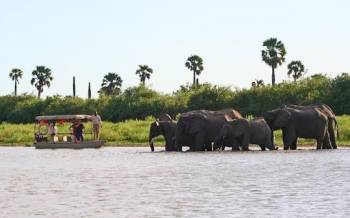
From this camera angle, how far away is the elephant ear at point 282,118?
161 ft

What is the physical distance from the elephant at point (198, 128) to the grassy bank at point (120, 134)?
8.59 metres

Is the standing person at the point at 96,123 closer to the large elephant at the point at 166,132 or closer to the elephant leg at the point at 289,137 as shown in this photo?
the large elephant at the point at 166,132

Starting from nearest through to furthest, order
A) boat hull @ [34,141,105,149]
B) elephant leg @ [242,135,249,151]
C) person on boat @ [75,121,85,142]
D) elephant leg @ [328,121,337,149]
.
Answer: elephant leg @ [242,135,249,151] → elephant leg @ [328,121,337,149] → boat hull @ [34,141,105,149] → person on boat @ [75,121,85,142]

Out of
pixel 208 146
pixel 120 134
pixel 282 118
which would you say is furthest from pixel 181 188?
pixel 120 134

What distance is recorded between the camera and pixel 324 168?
32500 millimetres

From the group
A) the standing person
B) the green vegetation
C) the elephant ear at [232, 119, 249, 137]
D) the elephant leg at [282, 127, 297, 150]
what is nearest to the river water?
the elephant ear at [232, 119, 249, 137]

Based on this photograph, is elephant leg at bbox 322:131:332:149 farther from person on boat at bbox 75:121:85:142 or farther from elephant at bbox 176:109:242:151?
person on boat at bbox 75:121:85:142

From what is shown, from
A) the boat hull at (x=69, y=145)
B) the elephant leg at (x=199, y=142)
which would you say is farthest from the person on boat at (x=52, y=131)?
the elephant leg at (x=199, y=142)

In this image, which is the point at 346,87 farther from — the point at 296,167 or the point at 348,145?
the point at 296,167

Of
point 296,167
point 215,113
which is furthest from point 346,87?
point 296,167

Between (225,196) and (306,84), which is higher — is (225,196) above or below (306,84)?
below

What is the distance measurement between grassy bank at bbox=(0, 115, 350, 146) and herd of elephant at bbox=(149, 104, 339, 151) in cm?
753

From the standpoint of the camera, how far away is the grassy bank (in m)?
61.2

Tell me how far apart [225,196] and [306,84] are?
6265cm
